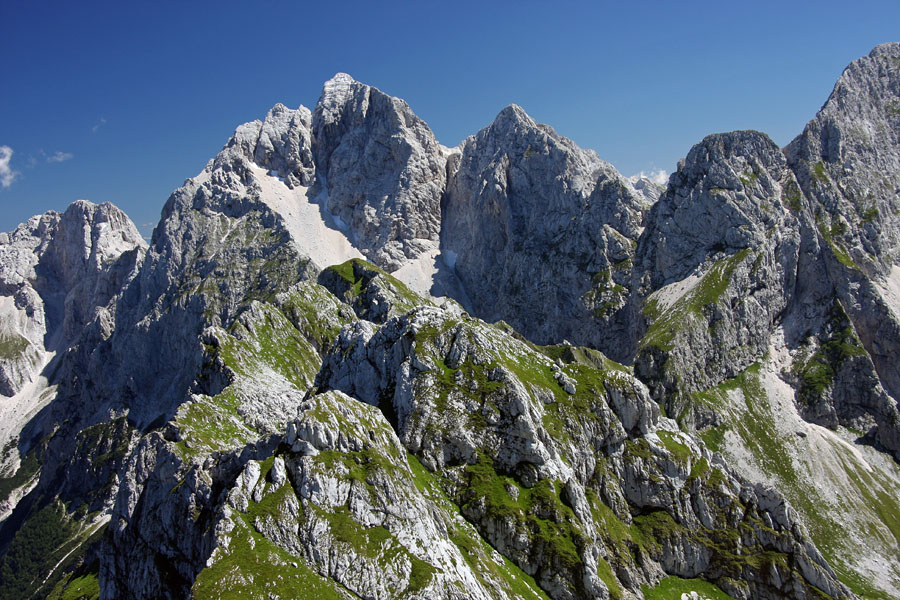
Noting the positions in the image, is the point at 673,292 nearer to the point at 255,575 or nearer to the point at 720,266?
the point at 720,266

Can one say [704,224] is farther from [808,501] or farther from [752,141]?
[808,501]

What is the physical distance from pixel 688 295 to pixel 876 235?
67124mm

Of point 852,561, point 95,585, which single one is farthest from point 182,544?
point 852,561

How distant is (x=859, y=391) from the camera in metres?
159

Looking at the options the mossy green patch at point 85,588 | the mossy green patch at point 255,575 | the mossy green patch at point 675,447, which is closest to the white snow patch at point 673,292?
Answer: the mossy green patch at point 675,447

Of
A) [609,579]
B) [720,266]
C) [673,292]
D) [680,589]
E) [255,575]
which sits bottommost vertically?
[680,589]

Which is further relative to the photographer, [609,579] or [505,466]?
[505,466]

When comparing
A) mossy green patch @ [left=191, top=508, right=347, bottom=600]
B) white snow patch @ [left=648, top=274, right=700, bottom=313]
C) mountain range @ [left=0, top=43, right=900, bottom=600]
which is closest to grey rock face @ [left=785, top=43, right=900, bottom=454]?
mountain range @ [left=0, top=43, right=900, bottom=600]

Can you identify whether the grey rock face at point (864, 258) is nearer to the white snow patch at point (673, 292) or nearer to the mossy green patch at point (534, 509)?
the white snow patch at point (673, 292)

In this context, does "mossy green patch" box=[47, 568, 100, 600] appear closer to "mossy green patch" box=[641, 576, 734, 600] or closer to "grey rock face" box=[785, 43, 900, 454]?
"mossy green patch" box=[641, 576, 734, 600]

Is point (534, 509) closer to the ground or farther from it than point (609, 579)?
farther from it

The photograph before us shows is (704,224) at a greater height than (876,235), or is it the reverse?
(704,224)

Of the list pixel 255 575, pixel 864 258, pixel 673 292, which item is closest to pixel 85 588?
pixel 255 575

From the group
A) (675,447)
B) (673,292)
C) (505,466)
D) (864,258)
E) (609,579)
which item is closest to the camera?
(609,579)
